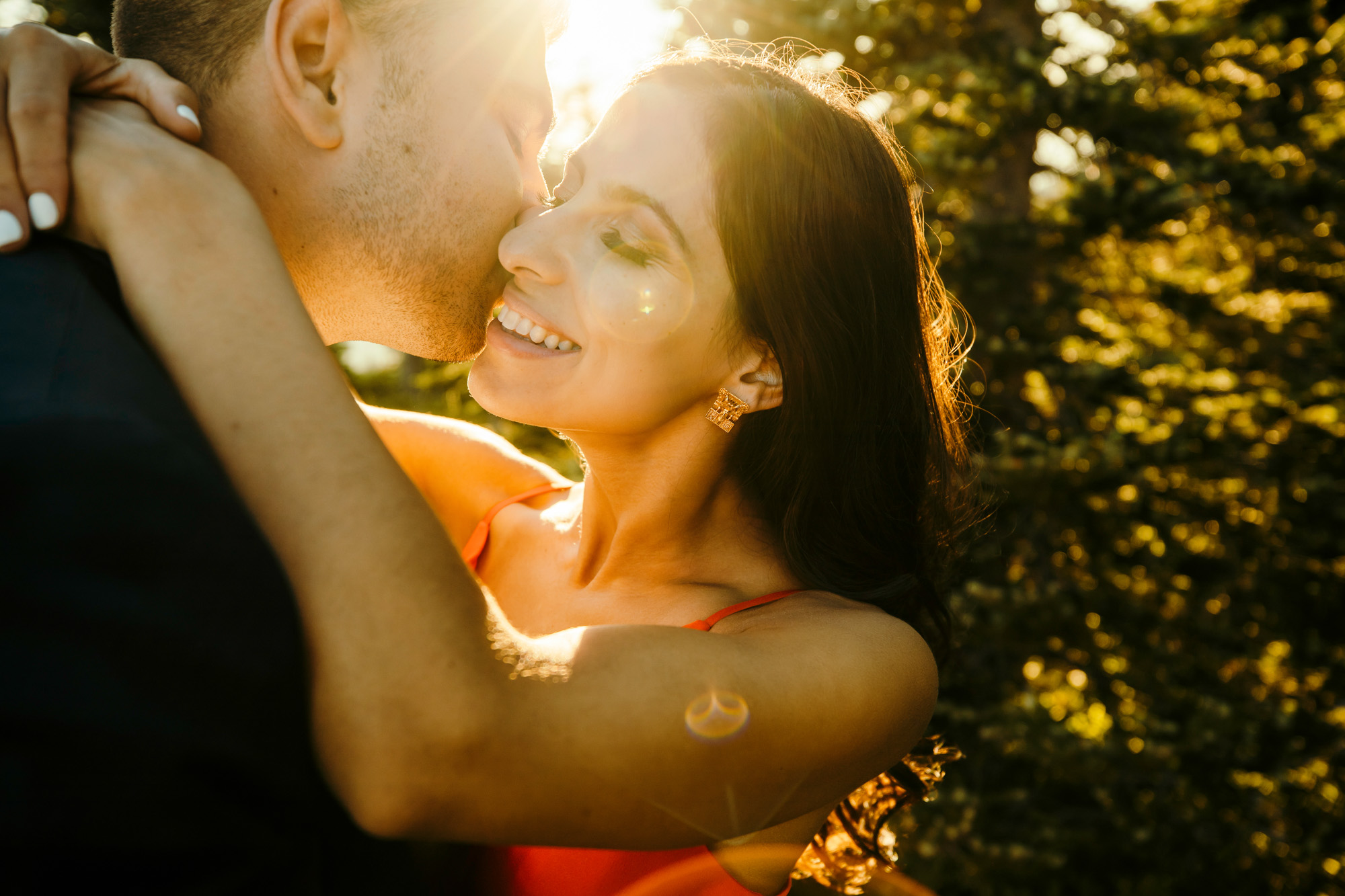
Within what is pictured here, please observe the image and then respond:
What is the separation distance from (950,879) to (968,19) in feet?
19.2

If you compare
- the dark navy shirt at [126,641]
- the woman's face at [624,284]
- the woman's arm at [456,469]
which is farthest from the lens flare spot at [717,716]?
the woman's arm at [456,469]

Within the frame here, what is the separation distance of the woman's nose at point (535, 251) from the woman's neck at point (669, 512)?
48 centimetres

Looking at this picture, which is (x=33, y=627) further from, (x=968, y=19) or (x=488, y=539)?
(x=968, y=19)

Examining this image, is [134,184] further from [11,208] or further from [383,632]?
[383,632]

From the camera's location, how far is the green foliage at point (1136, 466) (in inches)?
190

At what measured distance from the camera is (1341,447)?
5156 millimetres

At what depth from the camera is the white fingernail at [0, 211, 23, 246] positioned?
1.21 meters

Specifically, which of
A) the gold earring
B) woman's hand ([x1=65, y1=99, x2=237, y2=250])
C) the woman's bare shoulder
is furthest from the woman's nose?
the woman's bare shoulder

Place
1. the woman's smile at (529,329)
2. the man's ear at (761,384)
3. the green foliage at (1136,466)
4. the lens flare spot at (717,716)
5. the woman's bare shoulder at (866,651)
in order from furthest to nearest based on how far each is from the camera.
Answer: the green foliage at (1136,466) → the man's ear at (761,384) → the woman's smile at (529,329) → the woman's bare shoulder at (866,651) → the lens flare spot at (717,716)

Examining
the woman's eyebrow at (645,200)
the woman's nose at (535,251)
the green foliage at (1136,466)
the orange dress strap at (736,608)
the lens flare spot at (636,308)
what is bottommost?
the green foliage at (1136,466)

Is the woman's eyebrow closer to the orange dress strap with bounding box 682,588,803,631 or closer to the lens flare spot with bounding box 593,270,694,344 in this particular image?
the lens flare spot with bounding box 593,270,694,344

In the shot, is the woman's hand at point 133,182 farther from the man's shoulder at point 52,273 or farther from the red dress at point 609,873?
the red dress at point 609,873

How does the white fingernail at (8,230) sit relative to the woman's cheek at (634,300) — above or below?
above

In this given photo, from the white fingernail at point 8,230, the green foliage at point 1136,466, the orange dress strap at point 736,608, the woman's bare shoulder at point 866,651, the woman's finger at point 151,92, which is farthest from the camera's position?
the green foliage at point 1136,466
